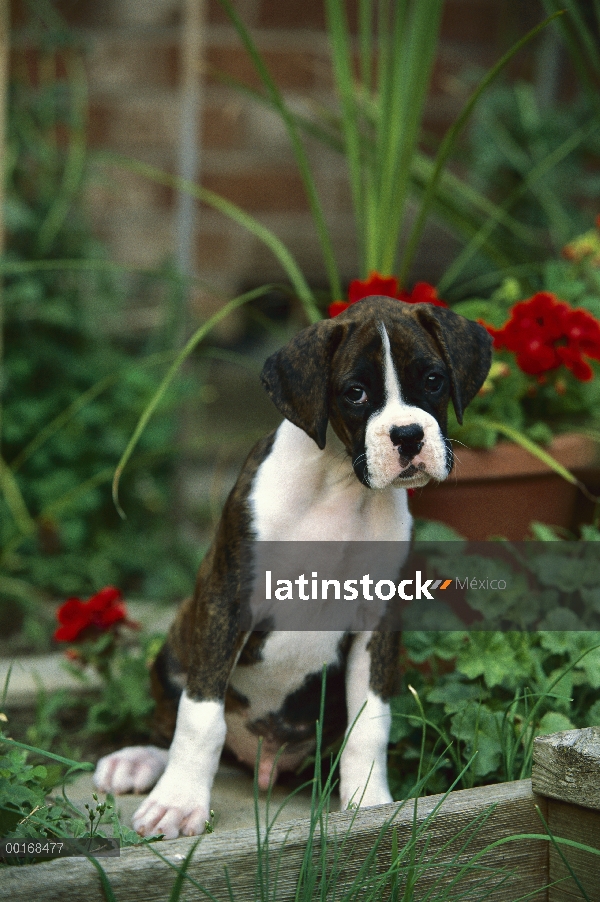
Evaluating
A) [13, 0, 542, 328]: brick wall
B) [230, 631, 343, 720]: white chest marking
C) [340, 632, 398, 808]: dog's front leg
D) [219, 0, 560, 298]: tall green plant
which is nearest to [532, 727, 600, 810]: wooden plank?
[340, 632, 398, 808]: dog's front leg

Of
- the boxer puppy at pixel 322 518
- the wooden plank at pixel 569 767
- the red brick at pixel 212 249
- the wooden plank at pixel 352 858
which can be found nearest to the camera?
the wooden plank at pixel 352 858

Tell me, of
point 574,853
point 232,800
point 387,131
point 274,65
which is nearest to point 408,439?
point 574,853

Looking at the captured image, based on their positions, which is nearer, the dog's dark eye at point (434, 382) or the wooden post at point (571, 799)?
the wooden post at point (571, 799)

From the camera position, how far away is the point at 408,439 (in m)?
→ 1.60

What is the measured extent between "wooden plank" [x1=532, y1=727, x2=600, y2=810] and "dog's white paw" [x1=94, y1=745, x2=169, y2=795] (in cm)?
79

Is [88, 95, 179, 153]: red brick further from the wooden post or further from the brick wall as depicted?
the wooden post

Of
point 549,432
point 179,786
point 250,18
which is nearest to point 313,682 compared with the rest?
point 179,786

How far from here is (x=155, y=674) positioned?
2.10m

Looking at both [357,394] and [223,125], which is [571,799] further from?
[223,125]

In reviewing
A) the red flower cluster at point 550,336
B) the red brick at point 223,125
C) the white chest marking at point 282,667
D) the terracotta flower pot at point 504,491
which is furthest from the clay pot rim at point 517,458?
the red brick at point 223,125

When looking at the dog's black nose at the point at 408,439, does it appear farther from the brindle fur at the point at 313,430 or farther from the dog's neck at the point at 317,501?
the dog's neck at the point at 317,501

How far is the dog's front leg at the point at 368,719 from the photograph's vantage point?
1.78m

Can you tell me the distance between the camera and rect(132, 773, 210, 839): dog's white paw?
1.70m

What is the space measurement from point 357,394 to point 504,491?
0.91 m
